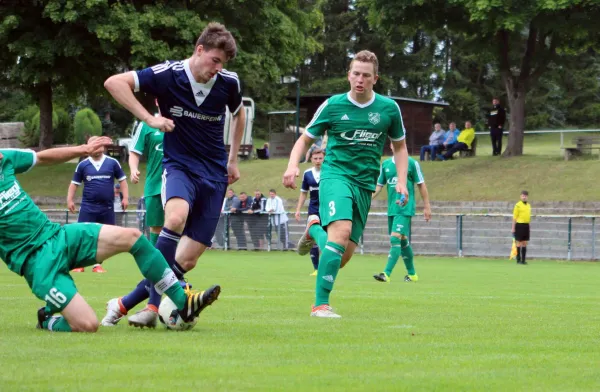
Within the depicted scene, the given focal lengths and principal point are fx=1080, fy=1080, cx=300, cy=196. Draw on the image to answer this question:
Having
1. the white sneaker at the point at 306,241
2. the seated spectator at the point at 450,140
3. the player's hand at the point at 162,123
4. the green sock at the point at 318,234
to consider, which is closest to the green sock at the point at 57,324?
the player's hand at the point at 162,123

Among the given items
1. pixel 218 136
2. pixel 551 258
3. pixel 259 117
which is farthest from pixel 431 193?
pixel 259 117

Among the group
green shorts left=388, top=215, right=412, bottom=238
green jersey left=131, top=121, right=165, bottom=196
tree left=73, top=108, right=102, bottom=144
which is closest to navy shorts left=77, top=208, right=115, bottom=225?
green shorts left=388, top=215, right=412, bottom=238

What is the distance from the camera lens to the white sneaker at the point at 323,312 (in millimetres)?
9344

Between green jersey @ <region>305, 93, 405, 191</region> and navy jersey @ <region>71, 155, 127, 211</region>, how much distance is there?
9946mm

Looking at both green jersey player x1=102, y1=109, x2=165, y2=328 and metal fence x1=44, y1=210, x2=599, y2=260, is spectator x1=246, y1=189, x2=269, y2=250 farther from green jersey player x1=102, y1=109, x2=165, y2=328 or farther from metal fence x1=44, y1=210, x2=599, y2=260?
green jersey player x1=102, y1=109, x2=165, y2=328

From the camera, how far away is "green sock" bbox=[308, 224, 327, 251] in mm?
12271

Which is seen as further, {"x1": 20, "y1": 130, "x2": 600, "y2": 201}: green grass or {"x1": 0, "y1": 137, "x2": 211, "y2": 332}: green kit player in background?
{"x1": 20, "y1": 130, "x2": 600, "y2": 201}: green grass

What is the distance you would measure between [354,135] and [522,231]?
18909 millimetres

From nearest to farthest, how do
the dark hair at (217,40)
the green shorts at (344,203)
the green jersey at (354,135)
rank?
1. the dark hair at (217,40)
2. the green shorts at (344,203)
3. the green jersey at (354,135)

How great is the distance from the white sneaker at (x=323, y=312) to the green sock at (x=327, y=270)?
0.22 ft

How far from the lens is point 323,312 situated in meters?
9.41

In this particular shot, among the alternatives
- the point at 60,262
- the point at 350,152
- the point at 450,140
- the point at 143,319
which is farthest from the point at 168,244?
the point at 450,140

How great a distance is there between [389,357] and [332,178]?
12.4 ft

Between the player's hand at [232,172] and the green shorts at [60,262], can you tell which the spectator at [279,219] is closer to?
the player's hand at [232,172]
